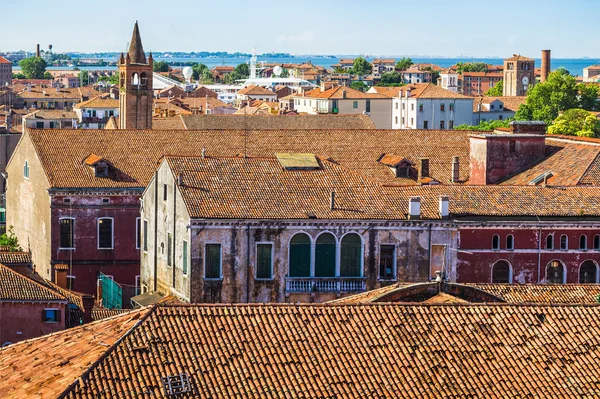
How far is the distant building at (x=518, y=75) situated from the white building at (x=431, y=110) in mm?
66012

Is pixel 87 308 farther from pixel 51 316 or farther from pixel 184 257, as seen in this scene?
pixel 184 257

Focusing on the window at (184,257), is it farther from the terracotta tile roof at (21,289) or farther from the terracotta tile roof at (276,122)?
the terracotta tile roof at (276,122)

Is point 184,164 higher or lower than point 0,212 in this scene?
higher

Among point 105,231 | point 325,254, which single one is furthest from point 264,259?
point 105,231

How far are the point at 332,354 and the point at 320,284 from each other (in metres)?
17.4

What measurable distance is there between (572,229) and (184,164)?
1143 cm

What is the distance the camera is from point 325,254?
130 ft

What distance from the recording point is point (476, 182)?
52531 millimetres

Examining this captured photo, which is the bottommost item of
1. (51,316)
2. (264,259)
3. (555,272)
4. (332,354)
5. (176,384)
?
(51,316)

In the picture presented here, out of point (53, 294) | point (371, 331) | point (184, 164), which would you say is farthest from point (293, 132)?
point (371, 331)

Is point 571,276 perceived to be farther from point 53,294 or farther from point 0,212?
point 0,212

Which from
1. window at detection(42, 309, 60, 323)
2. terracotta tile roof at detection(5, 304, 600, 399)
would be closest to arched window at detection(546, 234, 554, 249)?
window at detection(42, 309, 60, 323)

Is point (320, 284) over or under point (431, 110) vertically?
under

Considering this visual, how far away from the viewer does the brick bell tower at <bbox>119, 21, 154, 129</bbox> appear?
240 feet
